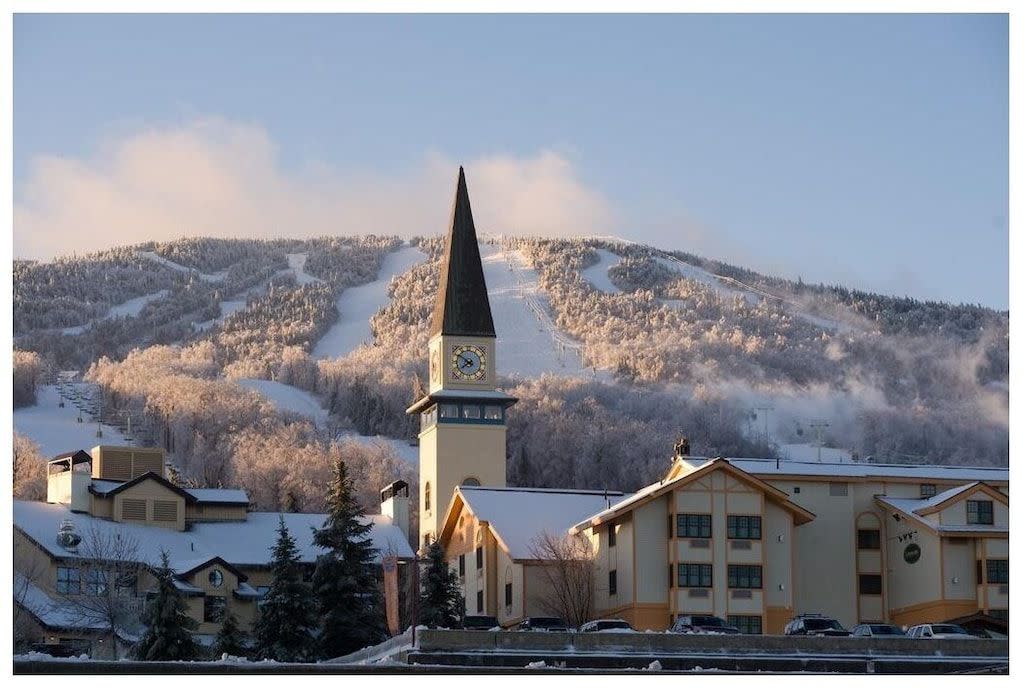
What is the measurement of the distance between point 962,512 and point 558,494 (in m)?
15.1

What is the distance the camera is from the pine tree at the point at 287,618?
5947 centimetres

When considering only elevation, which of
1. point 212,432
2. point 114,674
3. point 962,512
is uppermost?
point 212,432

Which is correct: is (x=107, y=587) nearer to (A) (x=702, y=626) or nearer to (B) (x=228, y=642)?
(B) (x=228, y=642)

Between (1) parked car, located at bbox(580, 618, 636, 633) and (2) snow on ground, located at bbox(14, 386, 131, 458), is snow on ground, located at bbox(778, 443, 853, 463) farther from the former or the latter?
(1) parked car, located at bbox(580, 618, 636, 633)

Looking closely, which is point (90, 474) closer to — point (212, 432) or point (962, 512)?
point (962, 512)

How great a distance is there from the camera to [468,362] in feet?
293

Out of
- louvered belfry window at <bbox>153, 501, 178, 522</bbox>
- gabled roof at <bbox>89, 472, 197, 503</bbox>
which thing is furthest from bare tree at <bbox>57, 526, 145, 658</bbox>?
louvered belfry window at <bbox>153, 501, 178, 522</bbox>

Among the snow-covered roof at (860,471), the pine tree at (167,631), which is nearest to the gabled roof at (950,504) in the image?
the snow-covered roof at (860,471)

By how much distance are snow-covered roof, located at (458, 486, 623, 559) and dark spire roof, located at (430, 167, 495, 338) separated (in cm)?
1527

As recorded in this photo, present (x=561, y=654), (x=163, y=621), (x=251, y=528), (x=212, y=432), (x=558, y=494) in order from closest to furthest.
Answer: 1. (x=561, y=654)
2. (x=163, y=621)
3. (x=558, y=494)
4. (x=251, y=528)
5. (x=212, y=432)

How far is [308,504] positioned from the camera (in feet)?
433

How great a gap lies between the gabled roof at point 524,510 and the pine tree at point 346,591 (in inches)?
228

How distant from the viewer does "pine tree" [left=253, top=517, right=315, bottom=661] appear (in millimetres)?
59469
